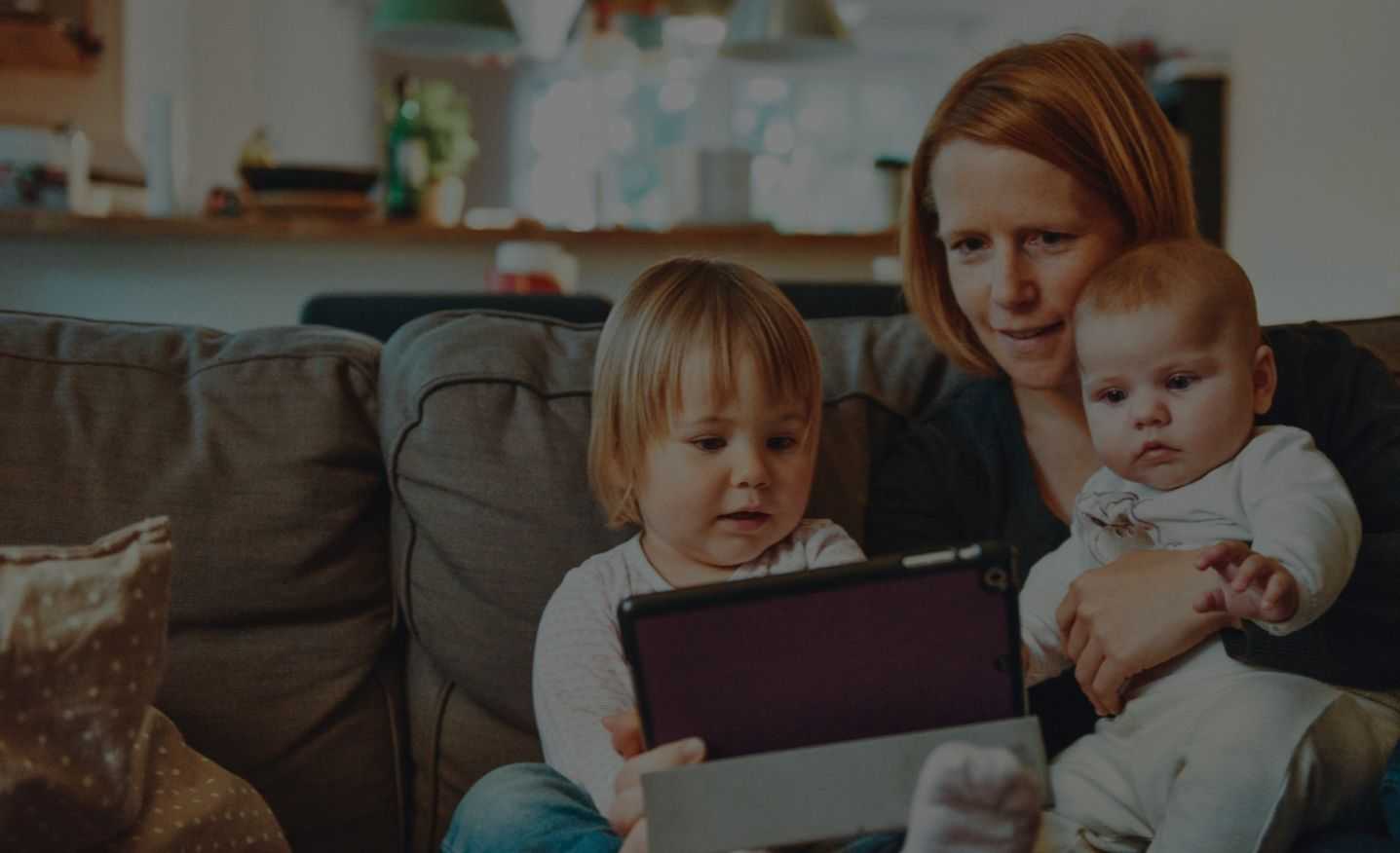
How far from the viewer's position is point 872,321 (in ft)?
5.65

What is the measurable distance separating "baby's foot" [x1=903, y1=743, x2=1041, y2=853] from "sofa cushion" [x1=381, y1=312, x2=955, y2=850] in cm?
60

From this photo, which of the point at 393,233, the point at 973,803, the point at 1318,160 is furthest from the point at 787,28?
the point at 973,803

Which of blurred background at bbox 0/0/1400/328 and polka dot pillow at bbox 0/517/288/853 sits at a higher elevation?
blurred background at bbox 0/0/1400/328

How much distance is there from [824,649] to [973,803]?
→ 15 centimetres

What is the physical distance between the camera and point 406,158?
13.8 feet

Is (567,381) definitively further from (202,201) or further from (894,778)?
(202,201)

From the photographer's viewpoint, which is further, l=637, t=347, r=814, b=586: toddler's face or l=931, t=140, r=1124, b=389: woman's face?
l=931, t=140, r=1124, b=389: woman's face

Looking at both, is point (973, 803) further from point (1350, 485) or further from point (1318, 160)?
point (1318, 160)

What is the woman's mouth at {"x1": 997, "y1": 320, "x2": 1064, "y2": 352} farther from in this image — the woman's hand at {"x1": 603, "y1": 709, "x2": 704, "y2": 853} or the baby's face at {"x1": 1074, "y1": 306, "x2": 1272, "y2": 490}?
the woman's hand at {"x1": 603, "y1": 709, "x2": 704, "y2": 853}

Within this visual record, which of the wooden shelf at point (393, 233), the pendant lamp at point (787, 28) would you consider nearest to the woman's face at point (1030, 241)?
the wooden shelf at point (393, 233)

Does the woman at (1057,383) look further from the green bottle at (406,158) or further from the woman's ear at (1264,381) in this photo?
the green bottle at (406,158)

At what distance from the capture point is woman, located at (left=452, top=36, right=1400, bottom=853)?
1.19 m

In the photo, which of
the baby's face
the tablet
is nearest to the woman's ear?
the baby's face

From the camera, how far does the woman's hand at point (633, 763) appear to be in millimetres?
949
